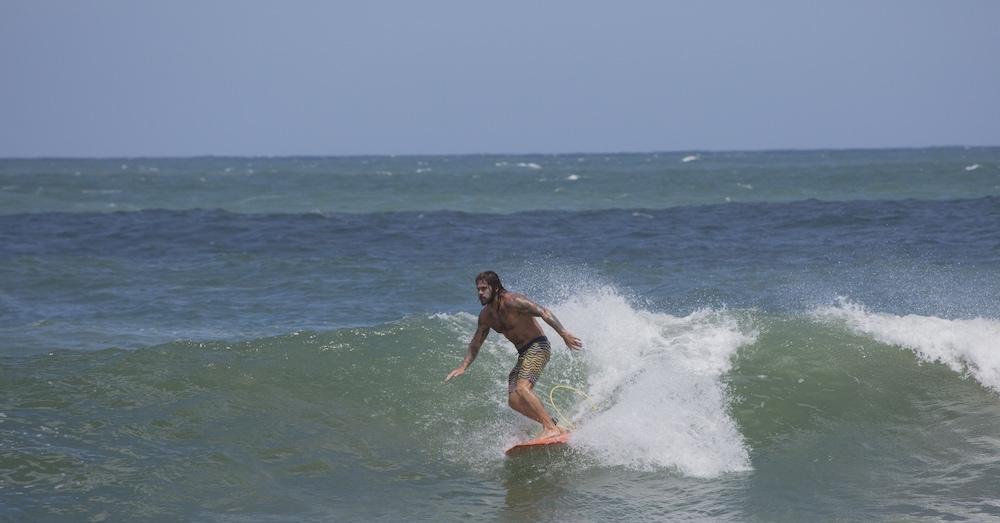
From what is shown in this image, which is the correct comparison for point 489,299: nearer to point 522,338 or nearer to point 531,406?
point 522,338

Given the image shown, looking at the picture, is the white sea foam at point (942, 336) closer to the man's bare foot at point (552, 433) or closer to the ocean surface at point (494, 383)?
the ocean surface at point (494, 383)

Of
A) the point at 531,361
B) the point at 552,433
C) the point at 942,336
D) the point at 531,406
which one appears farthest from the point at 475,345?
the point at 942,336

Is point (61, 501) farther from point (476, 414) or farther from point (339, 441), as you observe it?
point (476, 414)

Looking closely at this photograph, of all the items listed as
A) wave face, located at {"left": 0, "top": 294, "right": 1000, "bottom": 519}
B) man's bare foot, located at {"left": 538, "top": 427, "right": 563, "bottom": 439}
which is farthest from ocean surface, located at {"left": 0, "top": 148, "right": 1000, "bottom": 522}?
man's bare foot, located at {"left": 538, "top": 427, "right": 563, "bottom": 439}

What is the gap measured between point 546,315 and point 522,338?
448 mm

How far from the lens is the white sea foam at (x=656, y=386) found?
9.41m

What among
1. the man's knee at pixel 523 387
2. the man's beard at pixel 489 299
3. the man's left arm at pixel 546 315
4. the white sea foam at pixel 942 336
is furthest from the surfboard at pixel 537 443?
the white sea foam at pixel 942 336

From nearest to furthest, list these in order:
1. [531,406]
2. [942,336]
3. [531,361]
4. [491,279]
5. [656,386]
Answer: [491,279], [531,406], [531,361], [656,386], [942,336]

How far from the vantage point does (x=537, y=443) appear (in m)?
9.55

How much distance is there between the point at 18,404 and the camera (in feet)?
35.5

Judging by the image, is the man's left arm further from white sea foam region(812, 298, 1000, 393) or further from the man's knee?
white sea foam region(812, 298, 1000, 393)

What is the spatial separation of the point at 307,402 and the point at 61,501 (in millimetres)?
3152

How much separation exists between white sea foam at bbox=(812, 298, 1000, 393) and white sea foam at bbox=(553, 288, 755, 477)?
153cm

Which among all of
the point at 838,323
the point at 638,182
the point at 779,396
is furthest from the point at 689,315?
the point at 638,182
